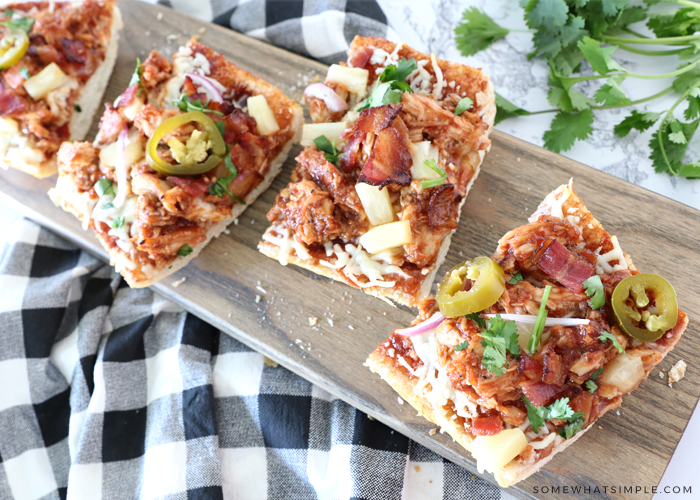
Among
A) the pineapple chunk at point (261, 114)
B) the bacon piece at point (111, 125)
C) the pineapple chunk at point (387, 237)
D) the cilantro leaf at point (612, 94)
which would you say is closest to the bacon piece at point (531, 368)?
the pineapple chunk at point (387, 237)

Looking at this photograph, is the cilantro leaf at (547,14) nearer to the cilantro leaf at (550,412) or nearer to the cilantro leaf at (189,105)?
the cilantro leaf at (189,105)

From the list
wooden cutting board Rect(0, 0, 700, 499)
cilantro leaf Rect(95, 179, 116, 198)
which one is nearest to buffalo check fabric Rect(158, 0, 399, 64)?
wooden cutting board Rect(0, 0, 700, 499)

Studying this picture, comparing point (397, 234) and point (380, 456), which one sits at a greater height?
point (397, 234)

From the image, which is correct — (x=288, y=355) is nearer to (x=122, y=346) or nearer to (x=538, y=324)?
(x=122, y=346)

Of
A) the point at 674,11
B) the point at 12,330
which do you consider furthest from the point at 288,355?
the point at 674,11

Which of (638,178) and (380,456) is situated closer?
(380,456)

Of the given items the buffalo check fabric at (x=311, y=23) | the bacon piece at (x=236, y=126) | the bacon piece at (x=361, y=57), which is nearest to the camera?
the bacon piece at (x=361, y=57)

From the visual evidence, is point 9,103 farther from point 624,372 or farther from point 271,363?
point 624,372
